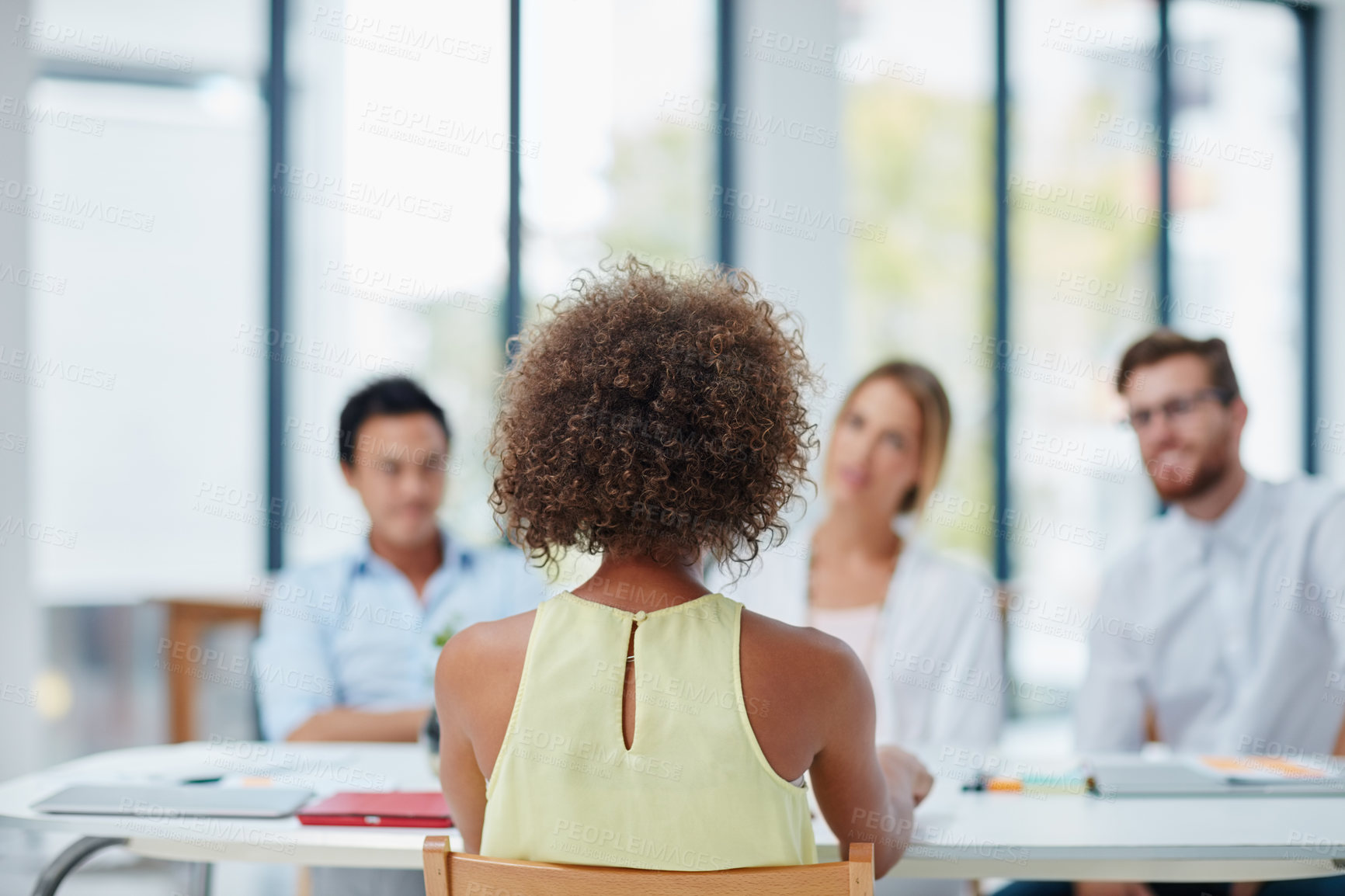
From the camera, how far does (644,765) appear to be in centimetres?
115

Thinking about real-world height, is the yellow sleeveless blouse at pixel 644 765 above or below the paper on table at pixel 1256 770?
above

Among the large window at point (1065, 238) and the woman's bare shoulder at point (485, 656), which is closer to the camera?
the woman's bare shoulder at point (485, 656)

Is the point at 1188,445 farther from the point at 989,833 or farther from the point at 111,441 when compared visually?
the point at 111,441

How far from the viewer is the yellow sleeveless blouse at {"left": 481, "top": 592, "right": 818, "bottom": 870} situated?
115 centimetres

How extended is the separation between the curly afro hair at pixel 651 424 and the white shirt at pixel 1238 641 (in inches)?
68.1

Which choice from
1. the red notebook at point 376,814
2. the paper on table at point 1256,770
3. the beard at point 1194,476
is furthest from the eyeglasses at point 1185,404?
the red notebook at point 376,814

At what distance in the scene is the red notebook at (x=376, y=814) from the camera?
5.32 ft

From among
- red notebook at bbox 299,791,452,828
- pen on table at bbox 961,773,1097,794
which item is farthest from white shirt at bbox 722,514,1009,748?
red notebook at bbox 299,791,452,828

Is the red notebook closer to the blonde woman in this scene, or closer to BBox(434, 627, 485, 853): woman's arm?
BBox(434, 627, 485, 853): woman's arm

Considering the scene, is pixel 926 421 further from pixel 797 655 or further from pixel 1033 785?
pixel 797 655

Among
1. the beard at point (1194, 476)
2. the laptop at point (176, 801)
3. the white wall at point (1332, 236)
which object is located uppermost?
the white wall at point (1332, 236)

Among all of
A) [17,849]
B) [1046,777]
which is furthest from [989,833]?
[17,849]

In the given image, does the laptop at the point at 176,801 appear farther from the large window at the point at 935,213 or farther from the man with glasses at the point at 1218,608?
the large window at the point at 935,213

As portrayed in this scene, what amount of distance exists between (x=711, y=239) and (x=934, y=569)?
2011 mm
